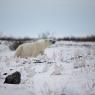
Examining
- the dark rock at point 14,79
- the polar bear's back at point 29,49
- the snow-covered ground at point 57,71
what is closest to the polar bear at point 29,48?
the polar bear's back at point 29,49

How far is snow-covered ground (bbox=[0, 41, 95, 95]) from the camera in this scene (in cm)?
218

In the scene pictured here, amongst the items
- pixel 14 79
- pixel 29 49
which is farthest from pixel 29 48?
pixel 14 79

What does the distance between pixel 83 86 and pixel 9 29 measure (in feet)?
3.71

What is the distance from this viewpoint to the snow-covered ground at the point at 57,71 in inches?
85.7

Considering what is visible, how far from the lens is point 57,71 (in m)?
2.30

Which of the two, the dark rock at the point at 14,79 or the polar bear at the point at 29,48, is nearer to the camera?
the dark rock at the point at 14,79

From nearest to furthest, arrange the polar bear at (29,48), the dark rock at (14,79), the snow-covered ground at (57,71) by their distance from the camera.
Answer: the snow-covered ground at (57,71) < the dark rock at (14,79) < the polar bear at (29,48)

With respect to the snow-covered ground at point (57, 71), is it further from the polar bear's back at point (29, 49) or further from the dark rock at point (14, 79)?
the polar bear's back at point (29, 49)

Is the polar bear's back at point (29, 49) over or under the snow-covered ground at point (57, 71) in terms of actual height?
over

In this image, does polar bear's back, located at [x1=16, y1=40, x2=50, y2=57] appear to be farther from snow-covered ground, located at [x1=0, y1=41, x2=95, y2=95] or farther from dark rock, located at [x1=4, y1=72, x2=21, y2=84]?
dark rock, located at [x1=4, y1=72, x2=21, y2=84]

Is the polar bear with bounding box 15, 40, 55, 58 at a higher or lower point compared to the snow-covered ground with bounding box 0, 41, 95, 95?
higher

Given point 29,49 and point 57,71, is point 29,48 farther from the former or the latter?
point 57,71

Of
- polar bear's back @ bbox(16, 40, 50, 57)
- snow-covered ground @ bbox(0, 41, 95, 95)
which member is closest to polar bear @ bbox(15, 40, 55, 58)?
polar bear's back @ bbox(16, 40, 50, 57)

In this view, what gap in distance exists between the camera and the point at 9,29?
2643 mm
